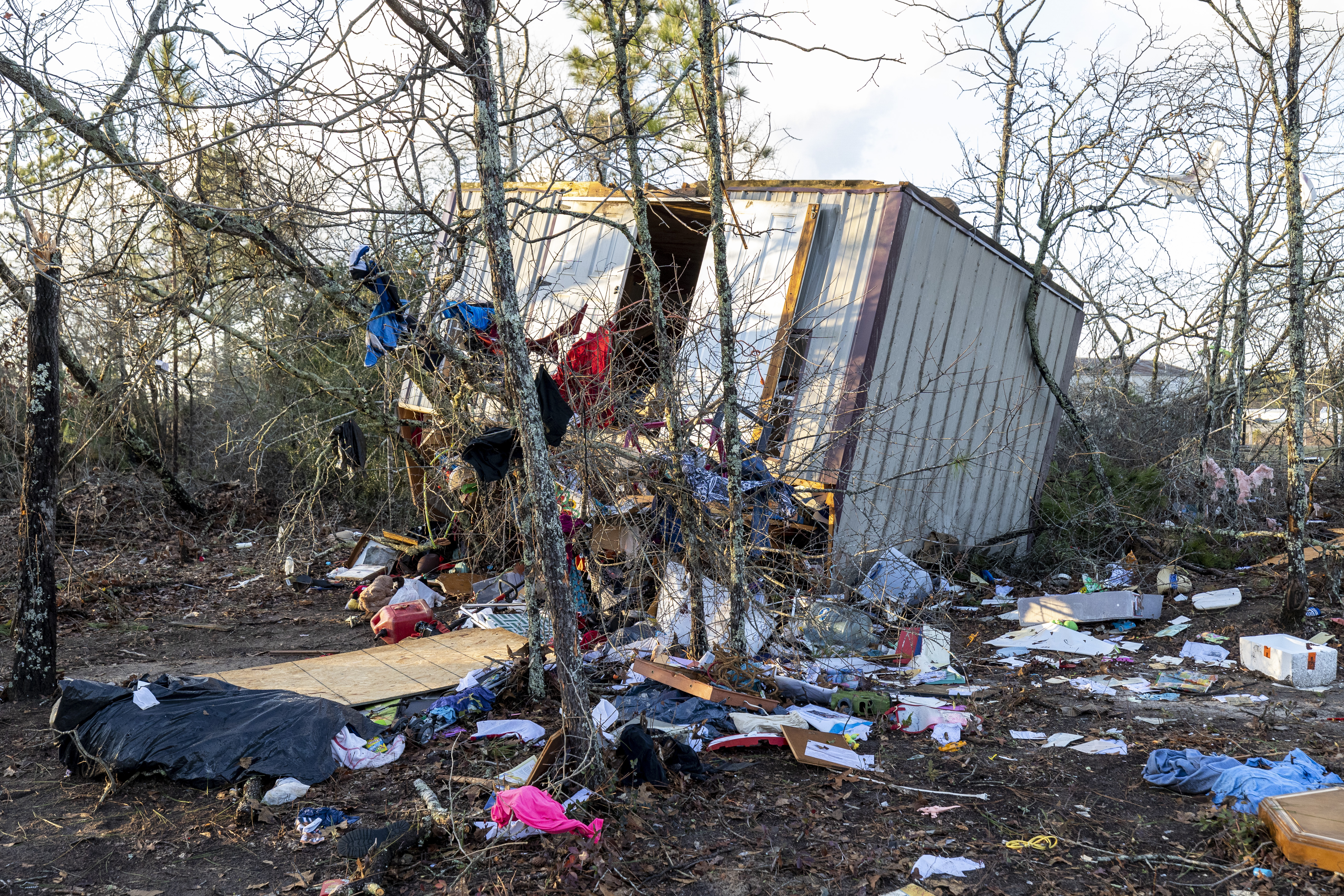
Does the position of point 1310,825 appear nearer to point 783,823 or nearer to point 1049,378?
point 783,823

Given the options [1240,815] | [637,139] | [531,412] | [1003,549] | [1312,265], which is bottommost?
[1240,815]

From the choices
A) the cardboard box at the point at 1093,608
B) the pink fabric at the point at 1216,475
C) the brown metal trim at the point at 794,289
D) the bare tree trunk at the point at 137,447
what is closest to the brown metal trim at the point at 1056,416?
the pink fabric at the point at 1216,475

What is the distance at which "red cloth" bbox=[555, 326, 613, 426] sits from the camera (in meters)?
5.23

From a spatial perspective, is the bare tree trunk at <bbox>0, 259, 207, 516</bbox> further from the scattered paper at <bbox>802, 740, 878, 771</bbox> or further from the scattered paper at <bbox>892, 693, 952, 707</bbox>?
the scattered paper at <bbox>892, 693, 952, 707</bbox>

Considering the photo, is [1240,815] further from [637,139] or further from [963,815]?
[637,139]

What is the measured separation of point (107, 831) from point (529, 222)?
6379 millimetres

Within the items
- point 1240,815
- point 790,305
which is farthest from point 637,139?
point 1240,815

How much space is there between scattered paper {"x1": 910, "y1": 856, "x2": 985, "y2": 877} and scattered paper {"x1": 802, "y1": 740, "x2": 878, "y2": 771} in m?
0.89

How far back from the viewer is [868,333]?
6.69 m

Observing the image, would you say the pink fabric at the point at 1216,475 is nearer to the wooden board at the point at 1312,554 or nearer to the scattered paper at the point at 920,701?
the wooden board at the point at 1312,554

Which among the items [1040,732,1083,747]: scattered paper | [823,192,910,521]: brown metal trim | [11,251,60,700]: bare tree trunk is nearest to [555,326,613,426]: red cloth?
[823,192,910,521]: brown metal trim

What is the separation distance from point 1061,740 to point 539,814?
9.73 feet

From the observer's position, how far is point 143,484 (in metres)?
12.0

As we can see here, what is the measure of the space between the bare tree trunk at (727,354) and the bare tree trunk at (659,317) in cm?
24
